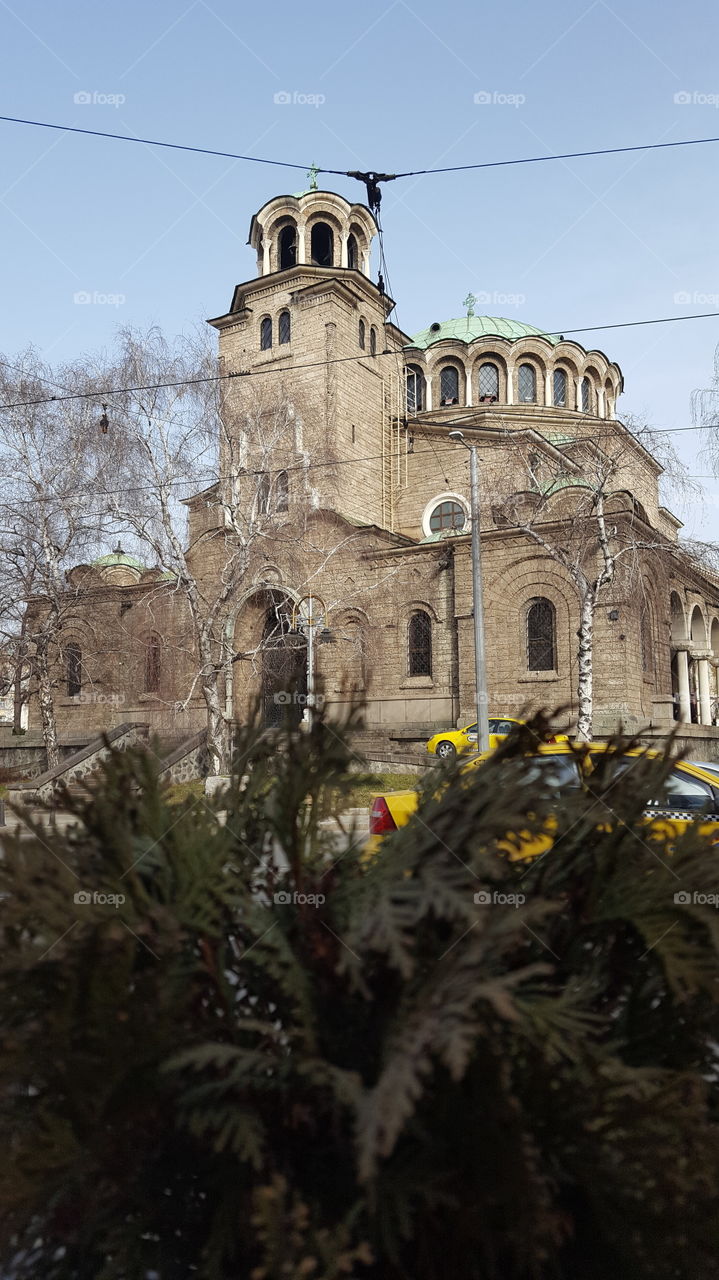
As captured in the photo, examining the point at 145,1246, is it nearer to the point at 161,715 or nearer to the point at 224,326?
the point at 161,715

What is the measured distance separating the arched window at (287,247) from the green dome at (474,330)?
839 centimetres

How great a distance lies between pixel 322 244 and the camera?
129 ft

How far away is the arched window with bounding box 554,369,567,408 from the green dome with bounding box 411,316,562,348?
1575 mm

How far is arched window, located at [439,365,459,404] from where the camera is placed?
144 feet

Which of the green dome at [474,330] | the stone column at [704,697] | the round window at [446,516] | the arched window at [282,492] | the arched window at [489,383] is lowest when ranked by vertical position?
the stone column at [704,697]

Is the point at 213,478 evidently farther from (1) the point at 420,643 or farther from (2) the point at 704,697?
(2) the point at 704,697

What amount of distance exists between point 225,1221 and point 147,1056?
31 cm

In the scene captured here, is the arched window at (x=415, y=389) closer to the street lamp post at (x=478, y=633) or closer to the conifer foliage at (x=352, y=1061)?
the street lamp post at (x=478, y=633)

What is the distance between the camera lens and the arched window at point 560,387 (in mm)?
44250

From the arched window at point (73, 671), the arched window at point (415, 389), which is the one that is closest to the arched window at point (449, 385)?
the arched window at point (415, 389)

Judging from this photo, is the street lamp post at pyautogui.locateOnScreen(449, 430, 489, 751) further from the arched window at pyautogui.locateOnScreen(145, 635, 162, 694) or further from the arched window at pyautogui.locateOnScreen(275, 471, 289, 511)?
the arched window at pyautogui.locateOnScreen(145, 635, 162, 694)

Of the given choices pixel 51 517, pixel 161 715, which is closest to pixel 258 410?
pixel 51 517

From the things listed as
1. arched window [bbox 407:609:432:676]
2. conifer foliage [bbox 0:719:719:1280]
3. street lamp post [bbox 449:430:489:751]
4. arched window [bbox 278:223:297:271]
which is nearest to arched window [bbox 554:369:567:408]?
arched window [bbox 278:223:297:271]

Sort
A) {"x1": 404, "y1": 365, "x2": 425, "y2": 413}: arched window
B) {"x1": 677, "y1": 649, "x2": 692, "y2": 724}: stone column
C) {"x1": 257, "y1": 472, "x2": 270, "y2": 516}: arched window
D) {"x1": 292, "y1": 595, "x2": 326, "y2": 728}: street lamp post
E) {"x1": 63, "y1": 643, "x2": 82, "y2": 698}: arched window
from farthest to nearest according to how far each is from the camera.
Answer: {"x1": 404, "y1": 365, "x2": 425, "y2": 413}: arched window
{"x1": 63, "y1": 643, "x2": 82, "y2": 698}: arched window
{"x1": 677, "y1": 649, "x2": 692, "y2": 724}: stone column
{"x1": 292, "y1": 595, "x2": 326, "y2": 728}: street lamp post
{"x1": 257, "y1": 472, "x2": 270, "y2": 516}: arched window
